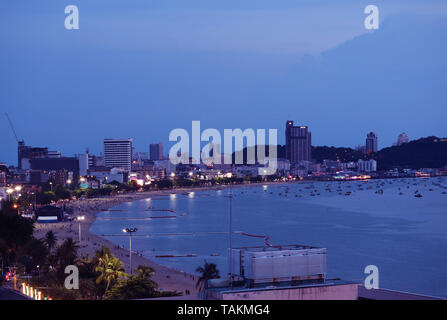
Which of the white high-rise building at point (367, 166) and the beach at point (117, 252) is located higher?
the white high-rise building at point (367, 166)

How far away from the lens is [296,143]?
150125 mm

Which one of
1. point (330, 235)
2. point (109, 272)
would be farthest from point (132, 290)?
point (330, 235)

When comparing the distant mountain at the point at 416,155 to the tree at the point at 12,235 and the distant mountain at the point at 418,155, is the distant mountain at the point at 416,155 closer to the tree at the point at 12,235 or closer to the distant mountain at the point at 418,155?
the distant mountain at the point at 418,155

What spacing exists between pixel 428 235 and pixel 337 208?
18963 mm

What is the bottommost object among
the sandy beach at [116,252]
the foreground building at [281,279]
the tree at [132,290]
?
the sandy beach at [116,252]

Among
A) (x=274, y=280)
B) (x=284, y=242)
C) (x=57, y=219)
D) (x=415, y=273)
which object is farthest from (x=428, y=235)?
(x=274, y=280)

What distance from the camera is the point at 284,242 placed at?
27.4 metres

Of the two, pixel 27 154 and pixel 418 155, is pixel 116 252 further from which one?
pixel 418 155

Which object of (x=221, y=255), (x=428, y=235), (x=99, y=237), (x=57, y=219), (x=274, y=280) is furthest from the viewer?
(x=57, y=219)

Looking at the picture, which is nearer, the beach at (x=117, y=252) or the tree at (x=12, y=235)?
the tree at (x=12, y=235)

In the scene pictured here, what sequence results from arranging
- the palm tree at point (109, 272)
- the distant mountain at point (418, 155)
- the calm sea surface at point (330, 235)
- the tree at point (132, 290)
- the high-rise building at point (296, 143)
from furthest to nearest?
the high-rise building at point (296, 143), the distant mountain at point (418, 155), the calm sea surface at point (330, 235), the palm tree at point (109, 272), the tree at point (132, 290)

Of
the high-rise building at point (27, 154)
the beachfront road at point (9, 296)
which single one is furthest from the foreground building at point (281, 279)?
the high-rise building at point (27, 154)

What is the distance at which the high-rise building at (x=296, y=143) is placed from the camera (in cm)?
14844

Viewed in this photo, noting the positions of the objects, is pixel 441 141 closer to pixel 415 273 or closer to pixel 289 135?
pixel 289 135
